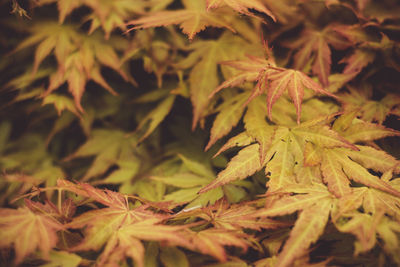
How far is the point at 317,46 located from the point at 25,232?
101 centimetres

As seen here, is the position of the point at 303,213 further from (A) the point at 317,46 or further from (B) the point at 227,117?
(A) the point at 317,46

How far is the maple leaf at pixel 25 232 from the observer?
62cm

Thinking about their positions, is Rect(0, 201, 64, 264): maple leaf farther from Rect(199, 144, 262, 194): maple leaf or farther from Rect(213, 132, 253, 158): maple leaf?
Rect(213, 132, 253, 158): maple leaf

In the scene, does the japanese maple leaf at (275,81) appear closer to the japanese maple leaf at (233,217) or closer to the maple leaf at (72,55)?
the japanese maple leaf at (233,217)

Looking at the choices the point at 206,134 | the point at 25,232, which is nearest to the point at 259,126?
the point at 206,134

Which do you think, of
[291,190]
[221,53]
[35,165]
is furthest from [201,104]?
[35,165]

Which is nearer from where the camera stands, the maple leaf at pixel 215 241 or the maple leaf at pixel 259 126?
the maple leaf at pixel 215 241

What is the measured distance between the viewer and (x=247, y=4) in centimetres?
91

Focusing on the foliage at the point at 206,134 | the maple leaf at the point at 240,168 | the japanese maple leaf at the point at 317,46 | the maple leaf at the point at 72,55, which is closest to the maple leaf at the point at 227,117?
the foliage at the point at 206,134

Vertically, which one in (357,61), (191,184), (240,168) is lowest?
(191,184)

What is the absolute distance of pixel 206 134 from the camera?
125 centimetres

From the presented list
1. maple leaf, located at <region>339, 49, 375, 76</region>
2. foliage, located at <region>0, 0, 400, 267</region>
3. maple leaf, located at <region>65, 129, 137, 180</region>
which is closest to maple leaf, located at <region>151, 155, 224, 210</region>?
foliage, located at <region>0, 0, 400, 267</region>

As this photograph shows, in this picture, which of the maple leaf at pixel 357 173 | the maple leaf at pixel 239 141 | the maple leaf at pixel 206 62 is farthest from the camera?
the maple leaf at pixel 206 62

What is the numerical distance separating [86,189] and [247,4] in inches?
25.4
